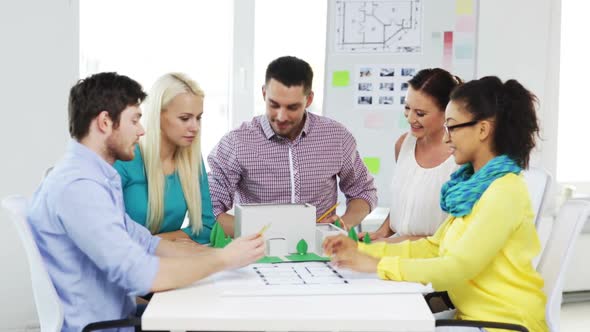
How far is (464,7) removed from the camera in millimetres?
4520

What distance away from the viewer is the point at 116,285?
2188mm

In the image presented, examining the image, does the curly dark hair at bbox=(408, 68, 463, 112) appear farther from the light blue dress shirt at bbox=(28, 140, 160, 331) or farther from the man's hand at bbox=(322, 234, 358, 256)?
the light blue dress shirt at bbox=(28, 140, 160, 331)

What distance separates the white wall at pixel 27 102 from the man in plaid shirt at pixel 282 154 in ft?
3.56

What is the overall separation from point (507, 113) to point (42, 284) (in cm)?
138

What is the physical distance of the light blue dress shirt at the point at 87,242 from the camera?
77.9 inches

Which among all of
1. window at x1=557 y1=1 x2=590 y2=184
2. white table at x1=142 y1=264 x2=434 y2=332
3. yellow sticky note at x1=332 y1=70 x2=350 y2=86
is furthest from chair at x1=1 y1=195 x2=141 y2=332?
window at x1=557 y1=1 x2=590 y2=184

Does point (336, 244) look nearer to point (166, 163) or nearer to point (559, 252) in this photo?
point (559, 252)

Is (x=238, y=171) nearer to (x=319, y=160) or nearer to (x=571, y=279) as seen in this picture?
(x=319, y=160)

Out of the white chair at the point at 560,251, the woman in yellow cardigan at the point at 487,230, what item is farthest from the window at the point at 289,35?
the white chair at the point at 560,251

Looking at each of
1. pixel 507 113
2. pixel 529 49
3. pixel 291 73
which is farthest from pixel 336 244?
pixel 529 49

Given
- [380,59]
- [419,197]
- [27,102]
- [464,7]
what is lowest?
[419,197]

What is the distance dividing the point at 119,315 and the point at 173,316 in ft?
1.50

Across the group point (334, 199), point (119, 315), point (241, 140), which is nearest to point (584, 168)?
point (334, 199)

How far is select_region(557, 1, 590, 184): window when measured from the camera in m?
4.96
